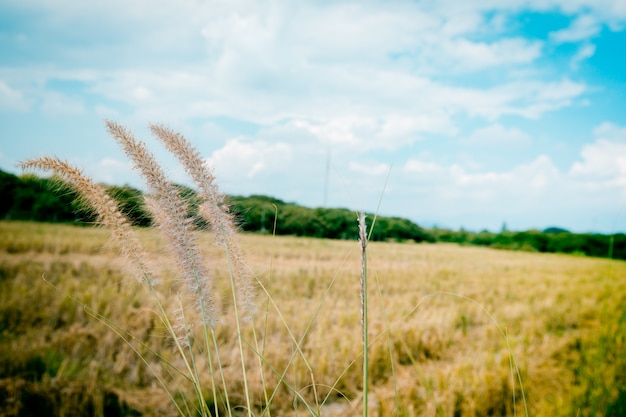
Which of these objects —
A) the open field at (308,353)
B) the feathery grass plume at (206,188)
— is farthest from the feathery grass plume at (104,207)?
the feathery grass plume at (206,188)

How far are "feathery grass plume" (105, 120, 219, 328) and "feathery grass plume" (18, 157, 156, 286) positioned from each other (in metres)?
0.10

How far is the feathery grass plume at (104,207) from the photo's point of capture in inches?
42.9

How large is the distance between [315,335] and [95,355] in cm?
272

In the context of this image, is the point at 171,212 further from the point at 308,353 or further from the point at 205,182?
the point at 308,353

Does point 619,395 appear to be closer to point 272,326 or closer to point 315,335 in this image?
point 315,335

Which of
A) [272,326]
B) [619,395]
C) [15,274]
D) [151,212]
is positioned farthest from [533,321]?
[15,274]

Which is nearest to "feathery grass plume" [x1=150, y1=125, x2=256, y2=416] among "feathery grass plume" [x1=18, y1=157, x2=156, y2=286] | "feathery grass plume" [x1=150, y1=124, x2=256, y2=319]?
"feathery grass plume" [x1=150, y1=124, x2=256, y2=319]

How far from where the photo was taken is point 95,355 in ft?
14.1

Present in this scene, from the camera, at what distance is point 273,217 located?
1927mm

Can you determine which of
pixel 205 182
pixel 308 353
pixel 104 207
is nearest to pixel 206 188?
pixel 205 182

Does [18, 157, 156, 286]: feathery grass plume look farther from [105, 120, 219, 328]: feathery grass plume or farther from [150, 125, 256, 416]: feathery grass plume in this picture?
[150, 125, 256, 416]: feathery grass plume

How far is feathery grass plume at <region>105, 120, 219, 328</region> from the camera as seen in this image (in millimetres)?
1096

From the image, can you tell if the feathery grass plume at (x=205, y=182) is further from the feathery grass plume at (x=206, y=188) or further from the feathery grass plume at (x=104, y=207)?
the feathery grass plume at (x=104, y=207)

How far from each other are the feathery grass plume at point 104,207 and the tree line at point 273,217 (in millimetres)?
91
